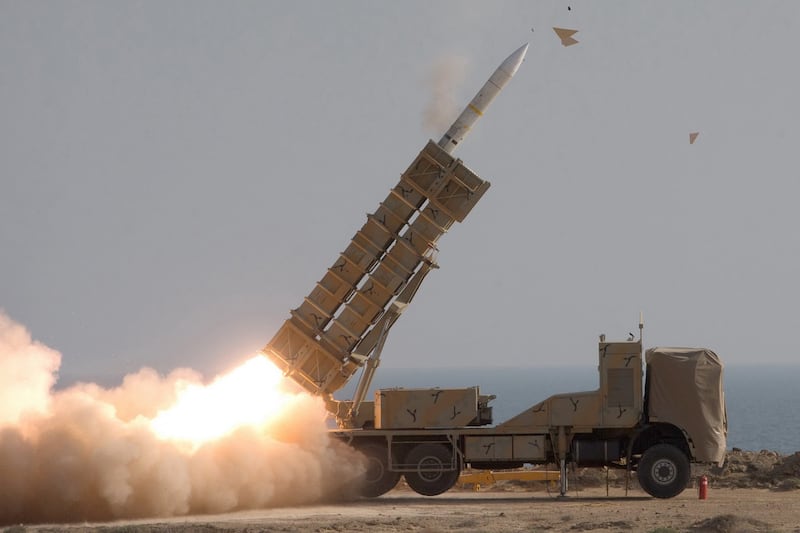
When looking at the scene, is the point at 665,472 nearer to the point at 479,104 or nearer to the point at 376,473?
the point at 376,473

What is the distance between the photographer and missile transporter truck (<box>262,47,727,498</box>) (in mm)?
29047

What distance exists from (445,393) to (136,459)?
682cm

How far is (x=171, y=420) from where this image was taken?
29.0 metres

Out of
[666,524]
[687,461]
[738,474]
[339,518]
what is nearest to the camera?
[666,524]

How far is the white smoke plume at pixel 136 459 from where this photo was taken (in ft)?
83.5

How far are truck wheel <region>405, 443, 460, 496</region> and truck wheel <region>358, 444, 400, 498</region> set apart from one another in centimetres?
44

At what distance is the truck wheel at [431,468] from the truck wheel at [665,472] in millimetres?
3868

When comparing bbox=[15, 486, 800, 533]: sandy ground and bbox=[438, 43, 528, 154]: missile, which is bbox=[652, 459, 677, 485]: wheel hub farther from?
bbox=[438, 43, 528, 154]: missile

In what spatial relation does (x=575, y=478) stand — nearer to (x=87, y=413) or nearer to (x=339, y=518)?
(x=339, y=518)

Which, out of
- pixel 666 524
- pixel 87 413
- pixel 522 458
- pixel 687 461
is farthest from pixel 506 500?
pixel 87 413

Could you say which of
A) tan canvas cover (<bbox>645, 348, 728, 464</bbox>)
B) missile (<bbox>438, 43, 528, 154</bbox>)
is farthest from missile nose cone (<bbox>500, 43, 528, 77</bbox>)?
tan canvas cover (<bbox>645, 348, 728, 464</bbox>)

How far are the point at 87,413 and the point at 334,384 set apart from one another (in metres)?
5.61

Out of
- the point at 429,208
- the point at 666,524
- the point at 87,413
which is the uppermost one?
the point at 429,208

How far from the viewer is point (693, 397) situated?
94.7ft
